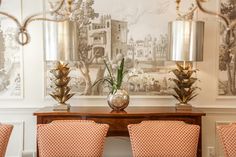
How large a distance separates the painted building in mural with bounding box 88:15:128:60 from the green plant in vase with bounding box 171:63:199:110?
61 centimetres

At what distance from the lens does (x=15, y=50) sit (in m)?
3.48

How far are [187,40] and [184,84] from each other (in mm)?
437

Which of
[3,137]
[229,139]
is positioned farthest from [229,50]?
[3,137]

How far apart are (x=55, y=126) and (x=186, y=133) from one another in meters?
0.81

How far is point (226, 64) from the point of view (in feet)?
11.3

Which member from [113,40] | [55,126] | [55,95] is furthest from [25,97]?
[55,126]

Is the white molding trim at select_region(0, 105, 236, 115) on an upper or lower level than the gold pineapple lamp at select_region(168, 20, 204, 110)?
lower

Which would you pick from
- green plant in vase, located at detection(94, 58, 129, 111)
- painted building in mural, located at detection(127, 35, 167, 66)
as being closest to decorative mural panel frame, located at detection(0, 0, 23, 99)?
green plant in vase, located at detection(94, 58, 129, 111)

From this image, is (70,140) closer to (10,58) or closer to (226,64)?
→ (10,58)

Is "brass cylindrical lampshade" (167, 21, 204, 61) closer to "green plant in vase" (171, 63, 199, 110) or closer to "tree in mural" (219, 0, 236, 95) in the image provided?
"green plant in vase" (171, 63, 199, 110)

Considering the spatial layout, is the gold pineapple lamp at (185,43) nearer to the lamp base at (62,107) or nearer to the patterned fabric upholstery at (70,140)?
the lamp base at (62,107)

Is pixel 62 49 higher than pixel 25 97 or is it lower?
higher

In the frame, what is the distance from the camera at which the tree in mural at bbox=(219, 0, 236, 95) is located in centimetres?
341

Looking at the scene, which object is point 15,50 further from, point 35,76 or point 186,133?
point 186,133
